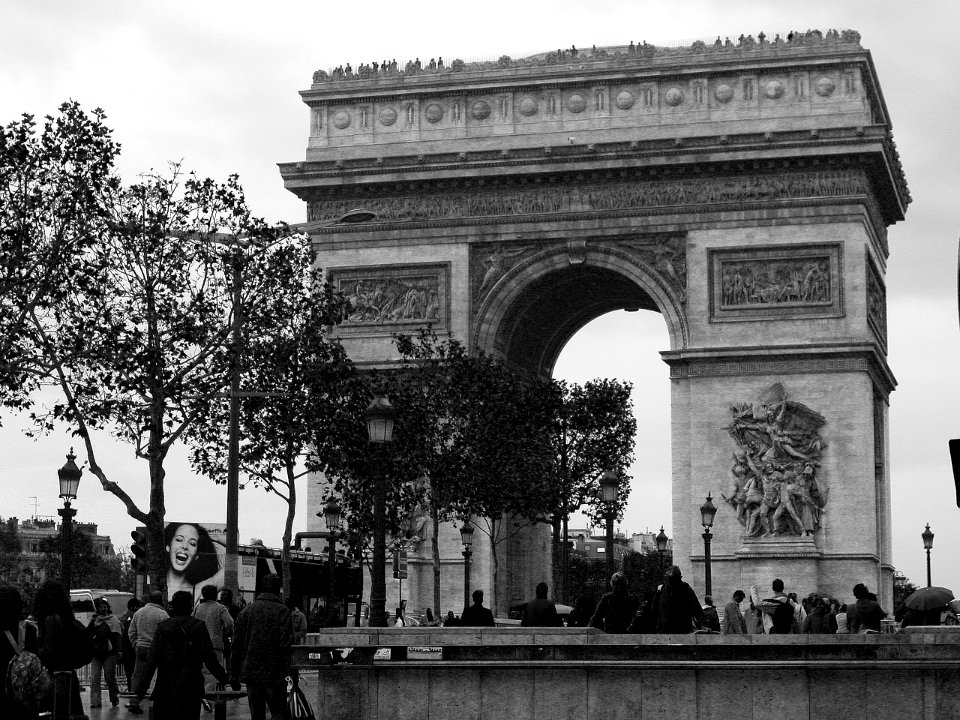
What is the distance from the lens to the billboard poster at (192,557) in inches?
1682

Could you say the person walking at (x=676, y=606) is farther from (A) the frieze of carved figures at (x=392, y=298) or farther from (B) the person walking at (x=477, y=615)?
(A) the frieze of carved figures at (x=392, y=298)

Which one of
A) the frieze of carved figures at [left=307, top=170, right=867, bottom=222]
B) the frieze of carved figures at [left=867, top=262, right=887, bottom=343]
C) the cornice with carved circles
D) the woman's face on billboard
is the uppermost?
the cornice with carved circles

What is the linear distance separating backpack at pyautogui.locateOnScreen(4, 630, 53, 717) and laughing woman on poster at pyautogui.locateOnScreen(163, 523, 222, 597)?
27085 millimetres

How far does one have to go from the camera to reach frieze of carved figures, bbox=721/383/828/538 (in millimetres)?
50375

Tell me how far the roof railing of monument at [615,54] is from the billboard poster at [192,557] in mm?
17134

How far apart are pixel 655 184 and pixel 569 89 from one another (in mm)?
3830

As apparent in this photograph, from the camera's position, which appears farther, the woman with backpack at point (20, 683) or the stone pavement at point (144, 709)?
the stone pavement at point (144, 709)

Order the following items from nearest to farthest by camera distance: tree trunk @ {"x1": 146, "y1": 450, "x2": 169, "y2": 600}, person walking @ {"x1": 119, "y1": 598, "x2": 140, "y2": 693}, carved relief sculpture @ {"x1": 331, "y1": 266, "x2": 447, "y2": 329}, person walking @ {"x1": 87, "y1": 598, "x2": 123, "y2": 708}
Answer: person walking @ {"x1": 87, "y1": 598, "x2": 123, "y2": 708} < person walking @ {"x1": 119, "y1": 598, "x2": 140, "y2": 693} < tree trunk @ {"x1": 146, "y1": 450, "x2": 169, "y2": 600} < carved relief sculpture @ {"x1": 331, "y1": 266, "x2": 447, "y2": 329}

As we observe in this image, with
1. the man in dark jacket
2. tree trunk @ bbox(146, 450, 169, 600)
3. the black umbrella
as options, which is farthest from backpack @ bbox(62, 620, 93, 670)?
tree trunk @ bbox(146, 450, 169, 600)

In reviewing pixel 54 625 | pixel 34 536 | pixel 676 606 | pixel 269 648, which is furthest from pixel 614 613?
pixel 34 536

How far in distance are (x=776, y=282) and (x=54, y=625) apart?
119ft

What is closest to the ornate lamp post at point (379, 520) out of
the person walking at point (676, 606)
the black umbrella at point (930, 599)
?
the person walking at point (676, 606)

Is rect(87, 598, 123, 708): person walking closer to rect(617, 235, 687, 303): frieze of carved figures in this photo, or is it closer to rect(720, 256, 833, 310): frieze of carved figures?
rect(617, 235, 687, 303): frieze of carved figures

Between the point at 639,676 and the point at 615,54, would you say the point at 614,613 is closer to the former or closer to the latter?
the point at 639,676
